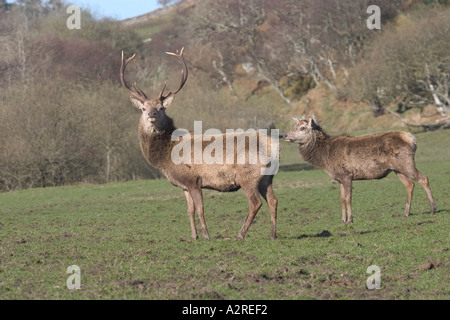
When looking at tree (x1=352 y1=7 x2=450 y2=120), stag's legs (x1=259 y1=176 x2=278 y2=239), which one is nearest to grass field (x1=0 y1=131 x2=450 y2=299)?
stag's legs (x1=259 y1=176 x2=278 y2=239)

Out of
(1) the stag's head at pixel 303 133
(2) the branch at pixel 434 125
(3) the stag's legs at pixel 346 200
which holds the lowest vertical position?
(3) the stag's legs at pixel 346 200

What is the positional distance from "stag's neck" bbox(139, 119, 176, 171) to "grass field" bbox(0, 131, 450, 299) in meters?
1.55

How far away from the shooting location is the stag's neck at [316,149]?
54.1 feet

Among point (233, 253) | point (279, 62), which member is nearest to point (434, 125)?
point (279, 62)

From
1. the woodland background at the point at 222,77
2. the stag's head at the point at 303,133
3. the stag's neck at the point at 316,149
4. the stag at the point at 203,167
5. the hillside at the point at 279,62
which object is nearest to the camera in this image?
the stag at the point at 203,167

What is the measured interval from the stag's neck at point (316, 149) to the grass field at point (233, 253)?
1477 mm

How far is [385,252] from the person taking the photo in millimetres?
11078

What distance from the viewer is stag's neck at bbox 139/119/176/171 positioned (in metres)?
13.4

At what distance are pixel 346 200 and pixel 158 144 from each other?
4.76 m

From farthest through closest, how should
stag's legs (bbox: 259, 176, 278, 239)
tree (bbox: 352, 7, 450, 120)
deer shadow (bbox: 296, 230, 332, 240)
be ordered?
tree (bbox: 352, 7, 450, 120), deer shadow (bbox: 296, 230, 332, 240), stag's legs (bbox: 259, 176, 278, 239)

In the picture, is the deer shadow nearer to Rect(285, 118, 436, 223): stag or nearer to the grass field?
the grass field

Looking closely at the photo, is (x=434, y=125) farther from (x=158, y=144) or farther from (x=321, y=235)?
(x=158, y=144)

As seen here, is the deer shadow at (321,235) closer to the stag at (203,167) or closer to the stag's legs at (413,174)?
the stag at (203,167)

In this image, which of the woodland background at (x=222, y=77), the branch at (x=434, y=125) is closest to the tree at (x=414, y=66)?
the woodland background at (x=222, y=77)
